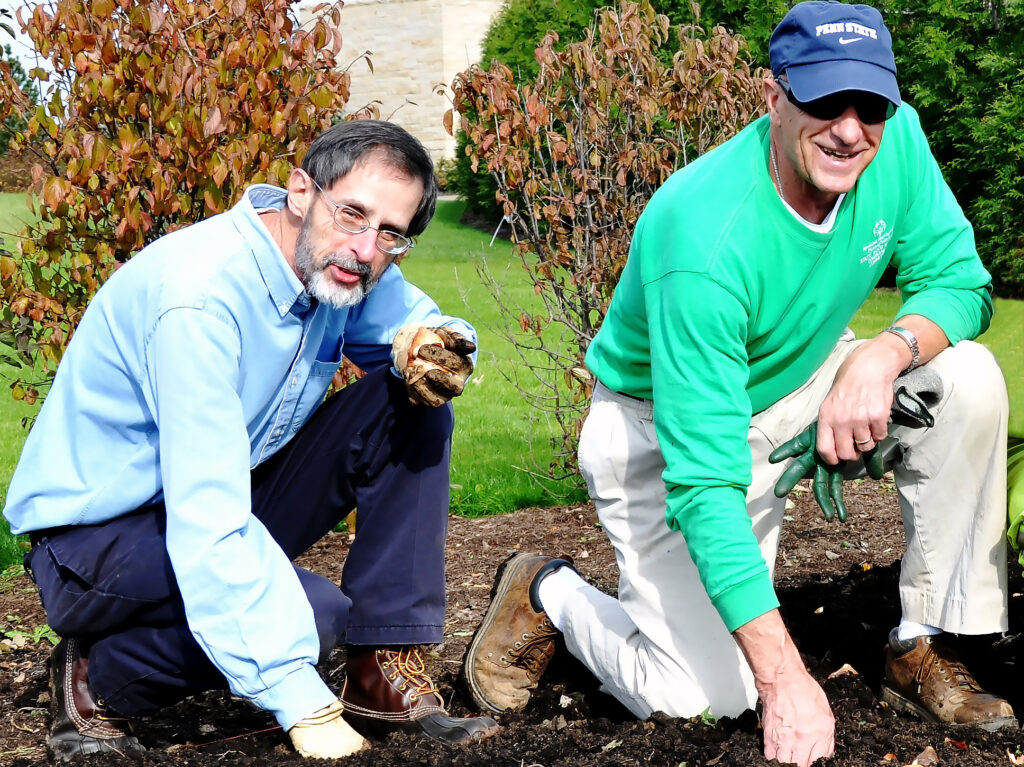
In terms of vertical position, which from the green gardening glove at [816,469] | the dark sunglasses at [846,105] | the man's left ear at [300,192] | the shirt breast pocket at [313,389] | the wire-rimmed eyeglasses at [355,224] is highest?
the dark sunglasses at [846,105]

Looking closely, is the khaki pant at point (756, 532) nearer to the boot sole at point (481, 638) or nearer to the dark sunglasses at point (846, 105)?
the boot sole at point (481, 638)

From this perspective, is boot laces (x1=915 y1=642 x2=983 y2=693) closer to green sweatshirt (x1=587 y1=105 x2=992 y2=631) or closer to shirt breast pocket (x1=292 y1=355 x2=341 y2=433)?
green sweatshirt (x1=587 y1=105 x2=992 y2=631)

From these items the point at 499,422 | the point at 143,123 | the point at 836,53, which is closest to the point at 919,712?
the point at 836,53

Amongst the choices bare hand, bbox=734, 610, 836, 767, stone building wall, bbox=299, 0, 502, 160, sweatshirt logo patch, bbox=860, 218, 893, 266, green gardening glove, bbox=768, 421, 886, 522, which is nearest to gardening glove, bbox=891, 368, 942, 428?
green gardening glove, bbox=768, 421, 886, 522

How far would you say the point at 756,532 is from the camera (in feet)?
9.43

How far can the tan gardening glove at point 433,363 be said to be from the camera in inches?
103

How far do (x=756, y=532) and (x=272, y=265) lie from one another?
4.58 feet

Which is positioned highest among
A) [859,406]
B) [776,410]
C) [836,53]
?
[836,53]

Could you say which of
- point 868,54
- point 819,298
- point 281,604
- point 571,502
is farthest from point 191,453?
point 571,502

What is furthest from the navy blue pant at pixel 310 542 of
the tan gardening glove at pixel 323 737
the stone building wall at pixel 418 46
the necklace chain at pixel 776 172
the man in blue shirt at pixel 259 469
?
the stone building wall at pixel 418 46

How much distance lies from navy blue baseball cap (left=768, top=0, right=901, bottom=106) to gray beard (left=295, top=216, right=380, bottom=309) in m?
1.05

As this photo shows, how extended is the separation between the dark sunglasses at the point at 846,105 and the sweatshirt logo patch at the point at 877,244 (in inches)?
12.5

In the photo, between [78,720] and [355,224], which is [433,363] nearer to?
[355,224]

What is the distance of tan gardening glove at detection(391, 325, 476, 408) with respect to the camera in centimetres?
262
